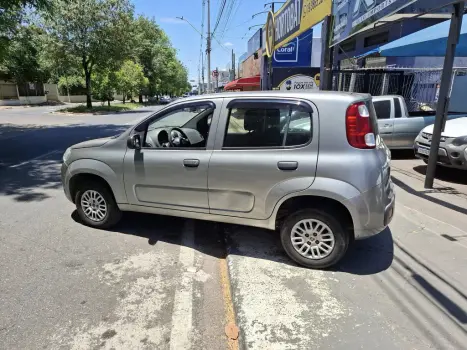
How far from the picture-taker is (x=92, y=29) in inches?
1022

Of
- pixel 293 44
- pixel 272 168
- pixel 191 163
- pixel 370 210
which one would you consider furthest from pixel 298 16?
pixel 370 210

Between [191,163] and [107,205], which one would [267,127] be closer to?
[191,163]

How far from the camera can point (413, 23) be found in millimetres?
14086

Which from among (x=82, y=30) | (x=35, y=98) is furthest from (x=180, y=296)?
(x=35, y=98)

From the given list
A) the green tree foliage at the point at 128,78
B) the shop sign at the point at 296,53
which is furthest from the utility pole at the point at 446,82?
the green tree foliage at the point at 128,78

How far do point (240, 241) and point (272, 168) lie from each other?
1.20 meters

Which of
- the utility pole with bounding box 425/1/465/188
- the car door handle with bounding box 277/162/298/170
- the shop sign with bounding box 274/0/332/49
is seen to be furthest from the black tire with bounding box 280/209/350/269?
the shop sign with bounding box 274/0/332/49

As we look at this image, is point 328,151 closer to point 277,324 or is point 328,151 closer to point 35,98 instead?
point 277,324

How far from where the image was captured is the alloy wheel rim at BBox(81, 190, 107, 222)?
4488 millimetres

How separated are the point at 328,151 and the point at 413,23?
13.8 m

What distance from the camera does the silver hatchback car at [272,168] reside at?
10.8 ft

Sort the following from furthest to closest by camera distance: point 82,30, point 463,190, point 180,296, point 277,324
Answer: point 82,30 → point 463,190 → point 180,296 → point 277,324

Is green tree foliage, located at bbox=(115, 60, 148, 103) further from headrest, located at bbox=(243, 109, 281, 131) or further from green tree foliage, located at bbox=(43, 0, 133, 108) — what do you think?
headrest, located at bbox=(243, 109, 281, 131)

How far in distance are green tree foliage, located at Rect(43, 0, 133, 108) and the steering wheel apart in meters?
24.8
